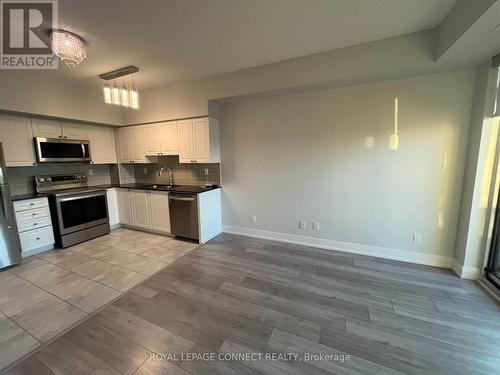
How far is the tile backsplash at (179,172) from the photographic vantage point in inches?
165

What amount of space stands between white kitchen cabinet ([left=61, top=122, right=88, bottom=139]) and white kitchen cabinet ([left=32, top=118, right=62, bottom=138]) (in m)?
0.06

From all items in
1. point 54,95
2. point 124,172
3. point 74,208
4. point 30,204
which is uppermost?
point 54,95

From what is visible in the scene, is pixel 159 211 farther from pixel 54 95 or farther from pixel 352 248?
pixel 352 248

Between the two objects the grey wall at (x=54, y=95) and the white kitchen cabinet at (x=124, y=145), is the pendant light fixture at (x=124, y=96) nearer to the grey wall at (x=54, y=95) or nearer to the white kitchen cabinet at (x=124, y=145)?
the grey wall at (x=54, y=95)

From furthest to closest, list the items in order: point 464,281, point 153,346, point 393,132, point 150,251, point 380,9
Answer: point 150,251 → point 393,132 → point 464,281 → point 380,9 → point 153,346

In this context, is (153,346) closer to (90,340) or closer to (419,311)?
(90,340)

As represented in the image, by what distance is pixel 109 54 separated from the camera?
266 centimetres

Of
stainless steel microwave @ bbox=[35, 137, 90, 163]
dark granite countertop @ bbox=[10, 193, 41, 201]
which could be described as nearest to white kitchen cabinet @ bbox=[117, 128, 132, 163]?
stainless steel microwave @ bbox=[35, 137, 90, 163]

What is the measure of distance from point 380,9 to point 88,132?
16.6 feet

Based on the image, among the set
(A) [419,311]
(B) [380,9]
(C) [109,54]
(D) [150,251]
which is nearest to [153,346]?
(D) [150,251]

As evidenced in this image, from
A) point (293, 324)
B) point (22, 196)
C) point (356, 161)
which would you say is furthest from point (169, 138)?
point (293, 324)

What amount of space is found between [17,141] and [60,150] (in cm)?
52

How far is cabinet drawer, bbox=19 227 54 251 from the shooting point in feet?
10.2
